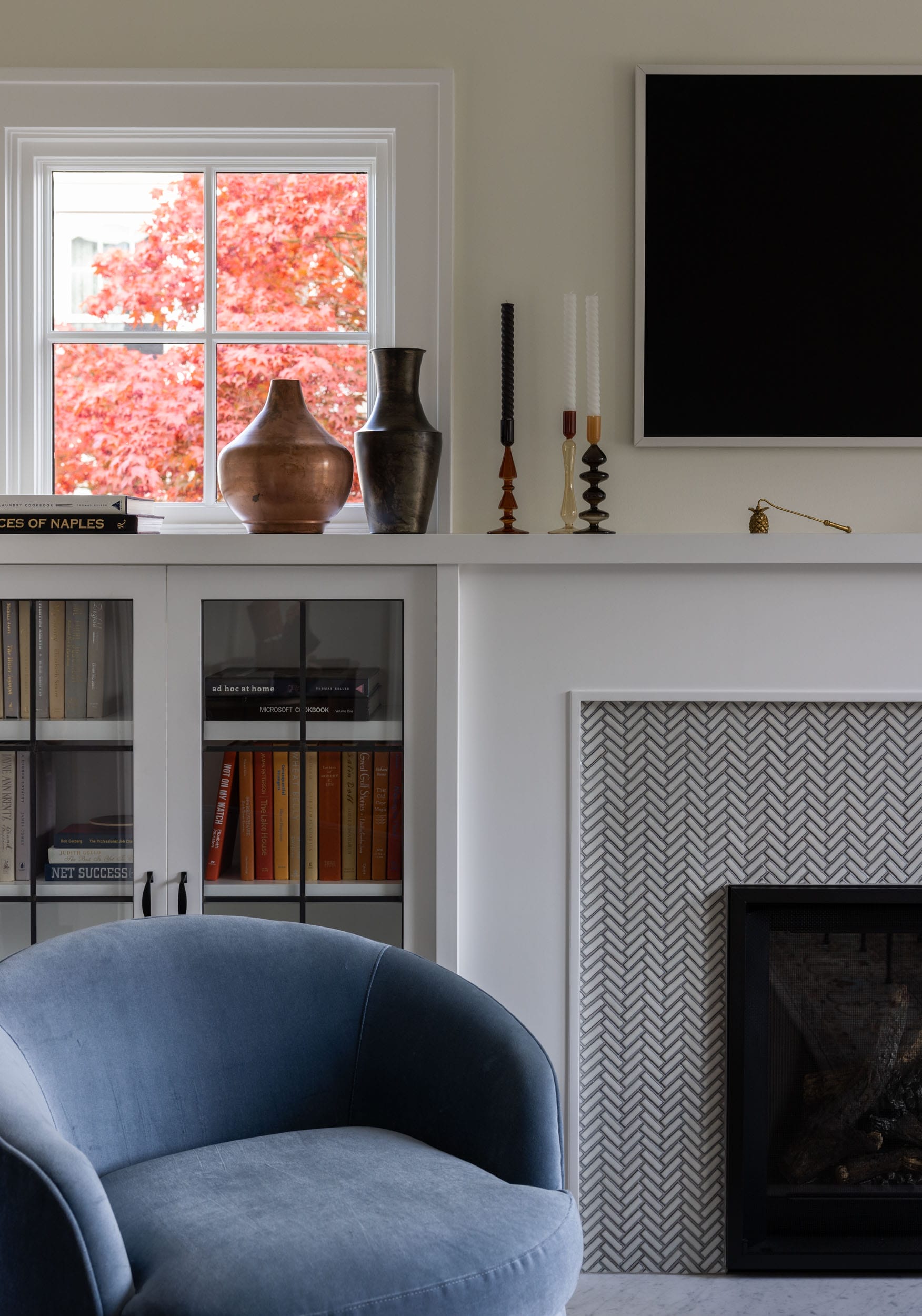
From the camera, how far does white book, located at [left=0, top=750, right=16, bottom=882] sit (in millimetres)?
1883

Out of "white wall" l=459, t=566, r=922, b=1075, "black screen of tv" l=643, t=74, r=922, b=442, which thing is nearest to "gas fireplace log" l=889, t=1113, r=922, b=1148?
"white wall" l=459, t=566, r=922, b=1075

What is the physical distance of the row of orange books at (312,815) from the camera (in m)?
1.87

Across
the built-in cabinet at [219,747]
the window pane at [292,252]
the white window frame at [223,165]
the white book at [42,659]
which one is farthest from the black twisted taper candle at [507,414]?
the white book at [42,659]

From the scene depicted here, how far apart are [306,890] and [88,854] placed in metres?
0.40

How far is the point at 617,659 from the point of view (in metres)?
1.85

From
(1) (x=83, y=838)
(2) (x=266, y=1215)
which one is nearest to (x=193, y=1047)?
(2) (x=266, y=1215)

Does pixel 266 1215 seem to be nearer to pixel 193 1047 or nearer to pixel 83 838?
pixel 193 1047

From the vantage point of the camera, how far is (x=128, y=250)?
2.13 m

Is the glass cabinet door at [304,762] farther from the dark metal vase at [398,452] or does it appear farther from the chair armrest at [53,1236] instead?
the chair armrest at [53,1236]

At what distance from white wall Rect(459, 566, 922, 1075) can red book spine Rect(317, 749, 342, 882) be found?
0.73ft

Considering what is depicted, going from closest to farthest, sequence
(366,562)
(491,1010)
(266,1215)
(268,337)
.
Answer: (266,1215), (491,1010), (366,562), (268,337)

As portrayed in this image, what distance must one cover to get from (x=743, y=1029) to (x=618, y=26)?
1.87 metres

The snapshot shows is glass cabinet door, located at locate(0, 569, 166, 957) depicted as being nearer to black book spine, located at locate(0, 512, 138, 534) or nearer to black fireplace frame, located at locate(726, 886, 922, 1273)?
black book spine, located at locate(0, 512, 138, 534)

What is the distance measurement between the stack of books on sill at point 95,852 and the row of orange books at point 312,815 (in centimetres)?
15
